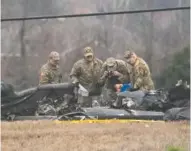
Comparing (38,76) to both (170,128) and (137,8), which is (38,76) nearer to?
(137,8)

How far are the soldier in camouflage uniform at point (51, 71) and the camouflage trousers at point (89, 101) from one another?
2.16ft

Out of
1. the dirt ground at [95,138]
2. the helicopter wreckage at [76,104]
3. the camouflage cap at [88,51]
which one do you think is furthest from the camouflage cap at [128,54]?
the dirt ground at [95,138]

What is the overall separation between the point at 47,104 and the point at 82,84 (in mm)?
789

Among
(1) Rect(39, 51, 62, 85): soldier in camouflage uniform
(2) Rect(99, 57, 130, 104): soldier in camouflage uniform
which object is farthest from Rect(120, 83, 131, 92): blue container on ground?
(1) Rect(39, 51, 62, 85): soldier in camouflage uniform

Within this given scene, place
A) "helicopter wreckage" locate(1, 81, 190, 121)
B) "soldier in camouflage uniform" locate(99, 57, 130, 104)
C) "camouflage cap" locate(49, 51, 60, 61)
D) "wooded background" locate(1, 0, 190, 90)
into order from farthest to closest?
"camouflage cap" locate(49, 51, 60, 61), "wooded background" locate(1, 0, 190, 90), "soldier in camouflage uniform" locate(99, 57, 130, 104), "helicopter wreckage" locate(1, 81, 190, 121)

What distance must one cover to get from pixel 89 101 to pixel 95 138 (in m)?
4.36

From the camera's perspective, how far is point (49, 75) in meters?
10.2

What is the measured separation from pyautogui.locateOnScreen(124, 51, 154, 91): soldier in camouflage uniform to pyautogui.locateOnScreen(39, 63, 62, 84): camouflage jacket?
1362mm

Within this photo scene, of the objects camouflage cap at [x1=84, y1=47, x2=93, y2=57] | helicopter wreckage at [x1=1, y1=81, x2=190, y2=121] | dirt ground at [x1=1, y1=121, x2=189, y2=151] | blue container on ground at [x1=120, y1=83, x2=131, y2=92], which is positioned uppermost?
camouflage cap at [x1=84, y1=47, x2=93, y2=57]

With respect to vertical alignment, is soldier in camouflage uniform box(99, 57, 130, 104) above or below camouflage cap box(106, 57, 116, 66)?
below

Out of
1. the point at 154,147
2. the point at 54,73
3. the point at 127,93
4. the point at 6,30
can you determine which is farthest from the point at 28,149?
the point at 6,30

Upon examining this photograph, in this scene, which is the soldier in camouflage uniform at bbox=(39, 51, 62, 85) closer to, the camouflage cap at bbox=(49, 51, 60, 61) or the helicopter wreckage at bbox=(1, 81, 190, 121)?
the camouflage cap at bbox=(49, 51, 60, 61)

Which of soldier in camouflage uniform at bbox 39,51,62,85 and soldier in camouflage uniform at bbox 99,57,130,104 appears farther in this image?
soldier in camouflage uniform at bbox 39,51,62,85

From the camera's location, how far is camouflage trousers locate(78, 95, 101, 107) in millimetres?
9742
